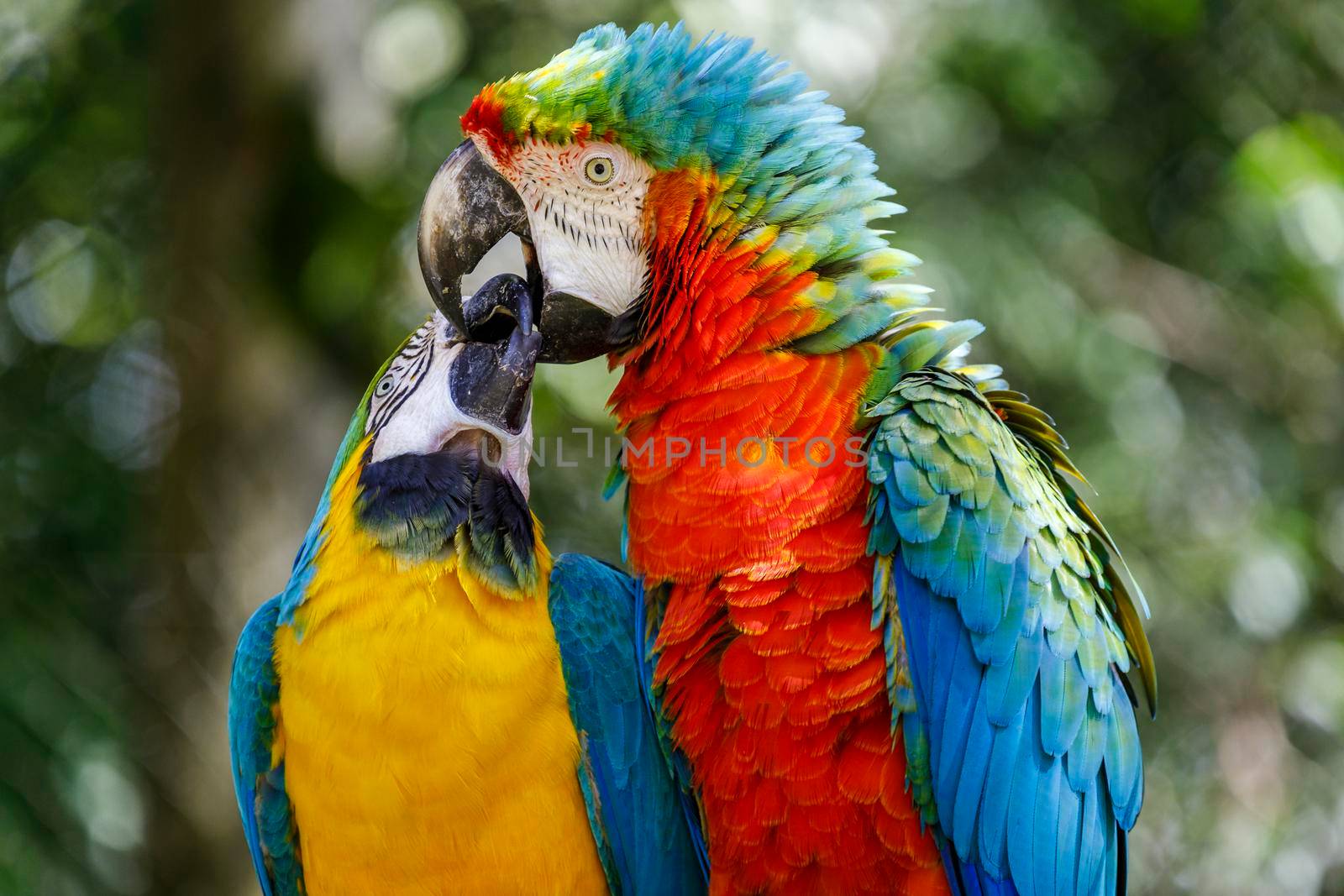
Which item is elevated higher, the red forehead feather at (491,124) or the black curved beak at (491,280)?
the red forehead feather at (491,124)

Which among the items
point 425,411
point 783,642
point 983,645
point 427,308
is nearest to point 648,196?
point 425,411

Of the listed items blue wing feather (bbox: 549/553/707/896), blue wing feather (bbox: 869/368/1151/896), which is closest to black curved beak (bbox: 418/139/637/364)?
blue wing feather (bbox: 549/553/707/896)

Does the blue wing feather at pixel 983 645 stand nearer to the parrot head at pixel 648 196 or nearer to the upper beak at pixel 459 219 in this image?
the parrot head at pixel 648 196

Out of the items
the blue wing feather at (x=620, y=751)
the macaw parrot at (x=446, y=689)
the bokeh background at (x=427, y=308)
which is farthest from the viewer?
the bokeh background at (x=427, y=308)

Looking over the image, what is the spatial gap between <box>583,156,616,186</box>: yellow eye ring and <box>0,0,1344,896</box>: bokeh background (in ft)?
6.66

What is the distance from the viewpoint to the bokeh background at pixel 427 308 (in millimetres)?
3846

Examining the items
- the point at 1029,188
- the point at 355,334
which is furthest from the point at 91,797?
the point at 1029,188

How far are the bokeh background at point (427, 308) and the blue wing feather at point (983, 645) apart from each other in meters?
2.43

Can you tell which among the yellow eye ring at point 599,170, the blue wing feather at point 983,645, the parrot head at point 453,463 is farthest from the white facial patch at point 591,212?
the blue wing feather at point 983,645

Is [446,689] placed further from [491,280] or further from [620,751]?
[491,280]

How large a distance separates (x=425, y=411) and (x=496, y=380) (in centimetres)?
13

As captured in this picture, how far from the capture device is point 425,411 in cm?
184

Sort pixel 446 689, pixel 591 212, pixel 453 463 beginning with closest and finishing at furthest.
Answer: pixel 446 689 → pixel 453 463 → pixel 591 212

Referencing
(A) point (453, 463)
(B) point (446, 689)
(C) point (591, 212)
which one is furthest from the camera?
(C) point (591, 212)
